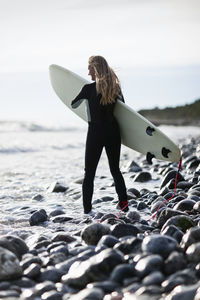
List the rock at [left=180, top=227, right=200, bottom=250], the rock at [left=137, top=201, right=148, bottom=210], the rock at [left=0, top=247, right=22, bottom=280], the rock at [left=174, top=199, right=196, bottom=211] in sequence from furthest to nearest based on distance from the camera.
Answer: the rock at [left=137, top=201, right=148, bottom=210]
the rock at [left=174, top=199, right=196, bottom=211]
the rock at [left=180, top=227, right=200, bottom=250]
the rock at [left=0, top=247, right=22, bottom=280]

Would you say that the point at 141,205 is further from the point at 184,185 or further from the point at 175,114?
the point at 175,114

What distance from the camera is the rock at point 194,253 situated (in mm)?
3540

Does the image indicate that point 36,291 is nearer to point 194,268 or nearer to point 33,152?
point 194,268

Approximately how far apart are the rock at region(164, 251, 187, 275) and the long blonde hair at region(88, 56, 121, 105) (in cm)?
289

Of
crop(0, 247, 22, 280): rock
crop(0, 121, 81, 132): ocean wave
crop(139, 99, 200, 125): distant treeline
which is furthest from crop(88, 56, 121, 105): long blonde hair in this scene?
crop(139, 99, 200, 125): distant treeline

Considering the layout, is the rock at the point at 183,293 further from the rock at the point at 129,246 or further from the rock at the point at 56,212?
the rock at the point at 56,212

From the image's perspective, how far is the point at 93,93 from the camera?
6066mm

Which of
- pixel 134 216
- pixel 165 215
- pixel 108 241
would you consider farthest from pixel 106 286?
pixel 134 216

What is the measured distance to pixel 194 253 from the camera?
3564mm

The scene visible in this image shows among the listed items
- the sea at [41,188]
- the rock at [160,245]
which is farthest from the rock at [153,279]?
the sea at [41,188]

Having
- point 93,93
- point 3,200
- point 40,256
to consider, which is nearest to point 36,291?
point 40,256

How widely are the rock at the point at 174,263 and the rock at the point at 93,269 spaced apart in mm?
368

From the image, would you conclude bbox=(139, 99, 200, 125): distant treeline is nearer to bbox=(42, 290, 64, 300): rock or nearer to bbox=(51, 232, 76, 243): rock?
bbox=(51, 232, 76, 243): rock

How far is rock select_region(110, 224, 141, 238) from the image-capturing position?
14.4 ft
